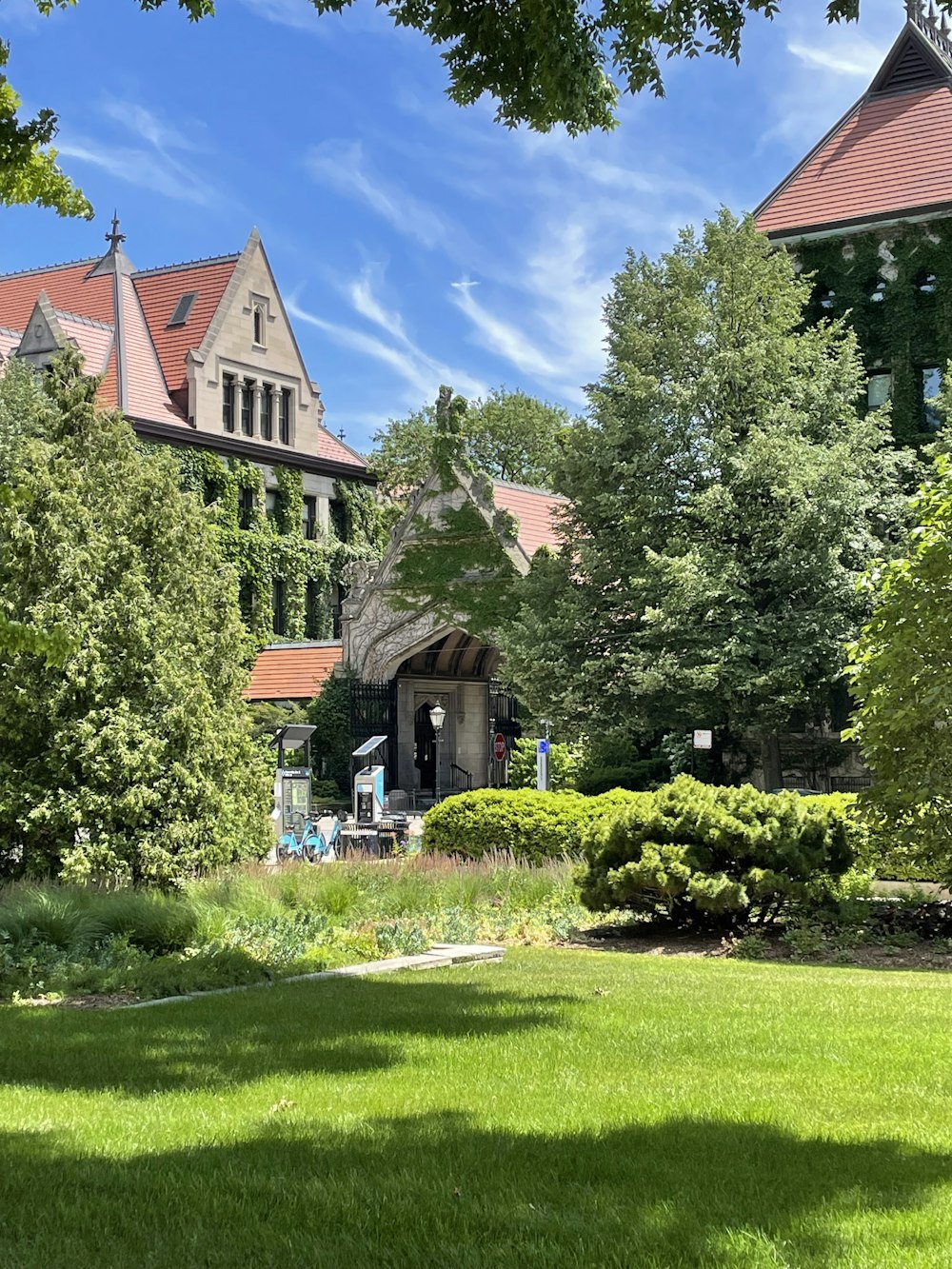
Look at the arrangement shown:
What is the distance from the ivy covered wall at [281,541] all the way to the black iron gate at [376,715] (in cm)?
782

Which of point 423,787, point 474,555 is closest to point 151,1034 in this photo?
point 474,555

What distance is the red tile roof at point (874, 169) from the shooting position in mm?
36094

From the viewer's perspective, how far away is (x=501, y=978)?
34.3ft

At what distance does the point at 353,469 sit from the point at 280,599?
6864mm

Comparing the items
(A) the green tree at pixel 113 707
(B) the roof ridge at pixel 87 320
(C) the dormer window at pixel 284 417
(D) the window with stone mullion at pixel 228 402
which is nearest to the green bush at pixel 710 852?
(A) the green tree at pixel 113 707

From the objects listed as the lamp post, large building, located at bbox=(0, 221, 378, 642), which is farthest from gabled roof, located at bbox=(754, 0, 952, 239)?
large building, located at bbox=(0, 221, 378, 642)

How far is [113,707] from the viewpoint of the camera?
1524 cm

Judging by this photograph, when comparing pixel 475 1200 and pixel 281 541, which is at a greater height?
pixel 281 541

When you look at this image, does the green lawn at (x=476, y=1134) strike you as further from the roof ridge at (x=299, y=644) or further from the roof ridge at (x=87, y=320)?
the roof ridge at (x=87, y=320)

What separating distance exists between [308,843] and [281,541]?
28409 millimetres

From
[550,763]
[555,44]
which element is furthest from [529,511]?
[555,44]

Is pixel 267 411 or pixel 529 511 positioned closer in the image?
pixel 529 511

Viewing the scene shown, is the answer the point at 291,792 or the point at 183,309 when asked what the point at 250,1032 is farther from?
the point at 183,309

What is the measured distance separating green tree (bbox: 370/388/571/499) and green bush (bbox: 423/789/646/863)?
46.0 m
